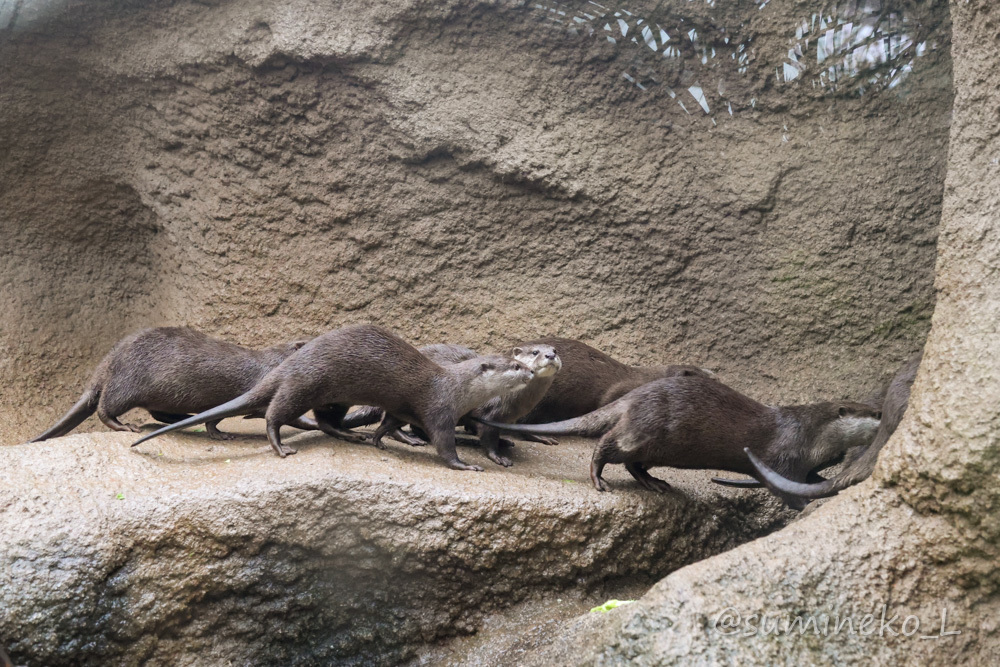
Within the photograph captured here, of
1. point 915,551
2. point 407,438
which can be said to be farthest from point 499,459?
point 915,551

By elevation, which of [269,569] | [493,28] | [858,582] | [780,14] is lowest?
[269,569]

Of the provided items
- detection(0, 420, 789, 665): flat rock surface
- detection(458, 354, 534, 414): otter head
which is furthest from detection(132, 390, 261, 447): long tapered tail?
detection(458, 354, 534, 414): otter head

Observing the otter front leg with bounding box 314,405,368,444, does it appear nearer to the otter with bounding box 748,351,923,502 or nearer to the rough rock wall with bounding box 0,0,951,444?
the rough rock wall with bounding box 0,0,951,444

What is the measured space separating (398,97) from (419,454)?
1771 millimetres

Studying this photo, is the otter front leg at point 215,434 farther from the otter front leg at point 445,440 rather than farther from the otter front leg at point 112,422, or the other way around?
the otter front leg at point 445,440

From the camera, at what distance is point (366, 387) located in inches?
125

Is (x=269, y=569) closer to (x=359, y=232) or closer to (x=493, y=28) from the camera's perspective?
(x=359, y=232)

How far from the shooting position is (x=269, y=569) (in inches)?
103

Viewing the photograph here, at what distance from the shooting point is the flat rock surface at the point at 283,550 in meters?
2.41

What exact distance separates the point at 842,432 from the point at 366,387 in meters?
1.68

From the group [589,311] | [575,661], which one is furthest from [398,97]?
[575,661]

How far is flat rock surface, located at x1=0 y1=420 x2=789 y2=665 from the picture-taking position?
7.91 ft

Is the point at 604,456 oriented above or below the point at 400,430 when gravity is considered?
above

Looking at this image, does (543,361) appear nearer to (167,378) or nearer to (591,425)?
(591,425)
